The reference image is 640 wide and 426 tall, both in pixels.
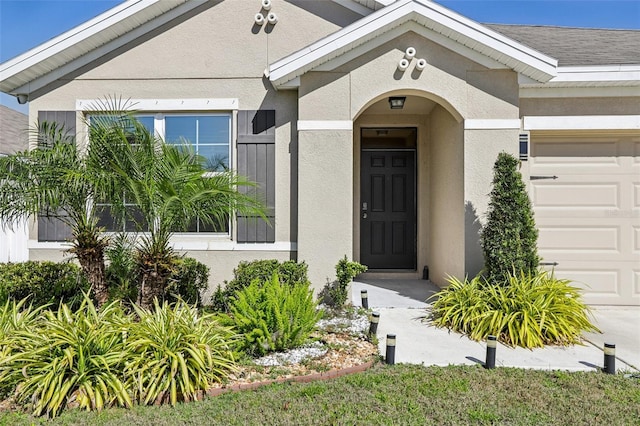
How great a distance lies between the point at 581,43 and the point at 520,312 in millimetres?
5610

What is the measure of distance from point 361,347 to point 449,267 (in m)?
2.72

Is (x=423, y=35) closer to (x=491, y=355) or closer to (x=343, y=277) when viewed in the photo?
(x=343, y=277)

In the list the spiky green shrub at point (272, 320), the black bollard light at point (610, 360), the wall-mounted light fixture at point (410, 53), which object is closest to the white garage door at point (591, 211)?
the wall-mounted light fixture at point (410, 53)

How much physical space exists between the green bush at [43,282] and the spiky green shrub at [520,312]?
510 centimetres

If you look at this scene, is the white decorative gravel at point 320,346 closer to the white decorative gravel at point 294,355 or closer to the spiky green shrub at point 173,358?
the white decorative gravel at point 294,355

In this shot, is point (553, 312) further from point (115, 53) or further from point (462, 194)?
point (115, 53)

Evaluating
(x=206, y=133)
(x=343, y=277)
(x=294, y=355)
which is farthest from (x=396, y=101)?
(x=294, y=355)

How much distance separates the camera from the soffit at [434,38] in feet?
17.3

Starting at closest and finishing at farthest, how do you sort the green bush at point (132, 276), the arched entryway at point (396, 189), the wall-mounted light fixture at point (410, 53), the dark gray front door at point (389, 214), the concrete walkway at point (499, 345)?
the concrete walkway at point (499, 345) < the green bush at point (132, 276) < the wall-mounted light fixture at point (410, 53) < the arched entryway at point (396, 189) < the dark gray front door at point (389, 214)

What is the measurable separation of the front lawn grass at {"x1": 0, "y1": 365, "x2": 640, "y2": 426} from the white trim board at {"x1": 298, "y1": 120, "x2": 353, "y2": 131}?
3.57 metres

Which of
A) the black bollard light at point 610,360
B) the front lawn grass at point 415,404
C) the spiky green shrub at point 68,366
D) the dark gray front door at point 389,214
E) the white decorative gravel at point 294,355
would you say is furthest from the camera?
the dark gray front door at point 389,214

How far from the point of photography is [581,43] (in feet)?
23.1

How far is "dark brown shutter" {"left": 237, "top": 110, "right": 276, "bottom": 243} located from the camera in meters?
6.07

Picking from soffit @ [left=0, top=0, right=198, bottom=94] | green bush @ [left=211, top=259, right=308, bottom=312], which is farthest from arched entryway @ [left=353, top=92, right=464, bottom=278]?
soffit @ [left=0, top=0, right=198, bottom=94]
